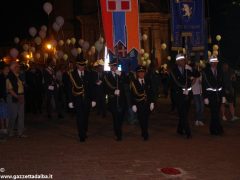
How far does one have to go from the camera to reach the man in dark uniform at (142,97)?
12.5 m

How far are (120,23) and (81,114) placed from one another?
3.56m

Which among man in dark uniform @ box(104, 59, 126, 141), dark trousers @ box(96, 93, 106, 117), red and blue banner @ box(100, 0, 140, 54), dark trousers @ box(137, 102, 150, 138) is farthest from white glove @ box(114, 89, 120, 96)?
dark trousers @ box(96, 93, 106, 117)

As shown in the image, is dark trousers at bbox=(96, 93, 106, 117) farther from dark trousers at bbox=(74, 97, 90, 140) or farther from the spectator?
dark trousers at bbox=(74, 97, 90, 140)

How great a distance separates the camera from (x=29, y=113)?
20.6 m

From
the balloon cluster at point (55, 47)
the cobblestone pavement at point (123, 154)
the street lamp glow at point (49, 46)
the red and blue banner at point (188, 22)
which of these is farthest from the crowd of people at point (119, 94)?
the street lamp glow at point (49, 46)

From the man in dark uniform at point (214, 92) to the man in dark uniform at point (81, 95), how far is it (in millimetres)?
2958

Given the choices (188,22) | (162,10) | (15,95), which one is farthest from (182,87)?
(162,10)

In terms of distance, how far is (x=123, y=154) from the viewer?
10.5m

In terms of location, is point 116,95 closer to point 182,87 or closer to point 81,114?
point 81,114

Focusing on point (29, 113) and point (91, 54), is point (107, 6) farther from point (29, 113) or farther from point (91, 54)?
point (91, 54)

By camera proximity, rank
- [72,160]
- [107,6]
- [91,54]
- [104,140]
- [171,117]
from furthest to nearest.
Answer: [91,54] < [171,117] < [107,6] < [104,140] < [72,160]

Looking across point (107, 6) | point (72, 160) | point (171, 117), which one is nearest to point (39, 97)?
point (171, 117)

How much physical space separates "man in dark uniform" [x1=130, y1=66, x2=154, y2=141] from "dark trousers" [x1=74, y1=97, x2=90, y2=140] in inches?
46.6

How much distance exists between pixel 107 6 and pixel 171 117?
17.0ft
